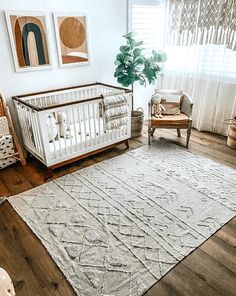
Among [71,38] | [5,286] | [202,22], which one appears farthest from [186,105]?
[5,286]

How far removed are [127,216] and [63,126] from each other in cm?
129

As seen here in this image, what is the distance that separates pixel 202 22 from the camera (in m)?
3.35

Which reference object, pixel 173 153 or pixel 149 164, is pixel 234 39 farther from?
pixel 149 164

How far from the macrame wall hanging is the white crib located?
1427mm

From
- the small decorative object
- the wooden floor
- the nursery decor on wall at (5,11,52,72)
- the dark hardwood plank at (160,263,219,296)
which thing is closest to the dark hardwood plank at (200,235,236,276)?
the wooden floor

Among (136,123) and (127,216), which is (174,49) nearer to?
(136,123)

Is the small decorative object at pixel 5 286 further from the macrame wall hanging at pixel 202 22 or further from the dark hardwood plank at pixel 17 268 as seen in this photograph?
the macrame wall hanging at pixel 202 22

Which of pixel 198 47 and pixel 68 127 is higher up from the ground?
pixel 198 47

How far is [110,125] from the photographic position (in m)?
2.95

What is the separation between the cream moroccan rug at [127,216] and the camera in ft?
5.40

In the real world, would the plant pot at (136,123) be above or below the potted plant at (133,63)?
below

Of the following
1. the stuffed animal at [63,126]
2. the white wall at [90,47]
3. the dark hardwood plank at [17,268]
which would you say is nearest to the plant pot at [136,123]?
the white wall at [90,47]

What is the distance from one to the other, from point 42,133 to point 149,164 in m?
1.30

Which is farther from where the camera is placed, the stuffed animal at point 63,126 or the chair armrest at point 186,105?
the chair armrest at point 186,105
